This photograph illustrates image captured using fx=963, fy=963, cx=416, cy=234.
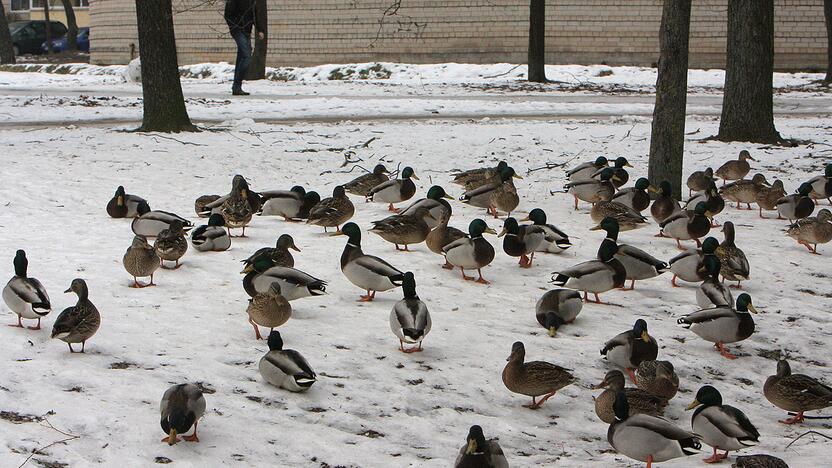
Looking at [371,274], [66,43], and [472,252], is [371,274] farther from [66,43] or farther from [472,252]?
[66,43]

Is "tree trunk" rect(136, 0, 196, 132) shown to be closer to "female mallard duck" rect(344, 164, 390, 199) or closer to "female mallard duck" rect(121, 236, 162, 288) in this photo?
"female mallard duck" rect(344, 164, 390, 199)

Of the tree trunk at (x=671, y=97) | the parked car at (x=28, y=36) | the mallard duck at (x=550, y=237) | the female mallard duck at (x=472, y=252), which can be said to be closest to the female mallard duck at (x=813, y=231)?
the tree trunk at (x=671, y=97)

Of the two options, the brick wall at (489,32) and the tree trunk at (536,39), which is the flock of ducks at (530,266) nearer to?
the tree trunk at (536,39)

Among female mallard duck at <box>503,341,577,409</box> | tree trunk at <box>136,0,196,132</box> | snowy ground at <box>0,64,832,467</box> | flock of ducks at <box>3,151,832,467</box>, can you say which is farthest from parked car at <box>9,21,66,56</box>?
female mallard duck at <box>503,341,577,409</box>

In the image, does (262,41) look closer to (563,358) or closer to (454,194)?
(454,194)

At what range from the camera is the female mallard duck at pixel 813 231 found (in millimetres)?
9992

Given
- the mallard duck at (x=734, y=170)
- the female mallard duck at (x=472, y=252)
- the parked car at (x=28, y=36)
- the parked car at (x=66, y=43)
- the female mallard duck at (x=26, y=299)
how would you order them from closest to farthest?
the female mallard duck at (x=26, y=299)
the female mallard duck at (x=472, y=252)
the mallard duck at (x=734, y=170)
the parked car at (x=28, y=36)
the parked car at (x=66, y=43)

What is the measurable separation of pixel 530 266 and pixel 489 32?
97.1 ft

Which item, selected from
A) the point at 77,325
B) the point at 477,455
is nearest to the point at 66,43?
the point at 77,325

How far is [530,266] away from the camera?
9305 millimetres

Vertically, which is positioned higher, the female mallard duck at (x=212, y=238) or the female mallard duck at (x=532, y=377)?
the female mallard duck at (x=212, y=238)

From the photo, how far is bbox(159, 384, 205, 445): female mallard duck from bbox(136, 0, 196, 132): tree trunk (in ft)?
33.9

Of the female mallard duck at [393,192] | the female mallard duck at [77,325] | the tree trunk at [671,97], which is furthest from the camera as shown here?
the tree trunk at [671,97]

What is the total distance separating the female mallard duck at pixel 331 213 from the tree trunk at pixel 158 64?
5.76 meters
